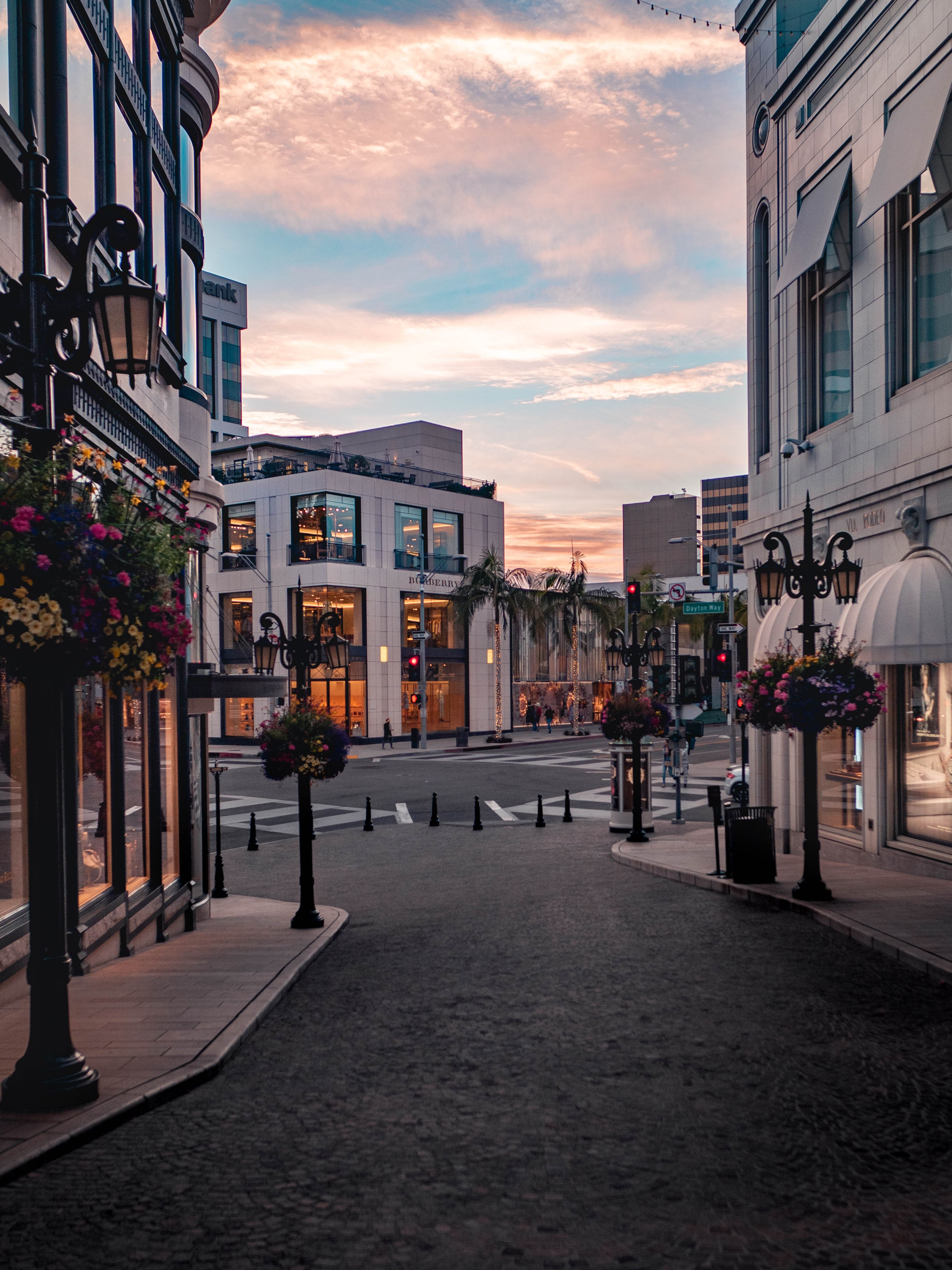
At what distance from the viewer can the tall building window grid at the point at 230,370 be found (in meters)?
105

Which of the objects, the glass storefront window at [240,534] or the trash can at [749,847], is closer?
the trash can at [749,847]

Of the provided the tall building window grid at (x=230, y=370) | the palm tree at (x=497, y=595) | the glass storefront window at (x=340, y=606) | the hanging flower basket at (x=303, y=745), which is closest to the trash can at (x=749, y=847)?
the hanging flower basket at (x=303, y=745)

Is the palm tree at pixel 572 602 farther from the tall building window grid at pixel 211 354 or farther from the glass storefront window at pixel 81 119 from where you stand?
the tall building window grid at pixel 211 354

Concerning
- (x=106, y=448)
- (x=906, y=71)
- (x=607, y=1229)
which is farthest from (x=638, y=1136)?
(x=906, y=71)

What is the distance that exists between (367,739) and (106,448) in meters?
41.1

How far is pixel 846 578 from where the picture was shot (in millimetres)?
13820

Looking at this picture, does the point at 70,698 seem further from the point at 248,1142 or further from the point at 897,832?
the point at 897,832

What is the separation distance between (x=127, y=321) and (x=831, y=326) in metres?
15.1

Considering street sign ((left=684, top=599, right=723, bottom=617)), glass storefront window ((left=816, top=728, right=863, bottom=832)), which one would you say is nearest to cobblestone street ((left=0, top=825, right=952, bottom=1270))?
glass storefront window ((left=816, top=728, right=863, bottom=832))

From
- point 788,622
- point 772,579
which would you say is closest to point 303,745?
point 772,579

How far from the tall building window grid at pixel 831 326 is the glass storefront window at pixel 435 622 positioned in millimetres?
35449

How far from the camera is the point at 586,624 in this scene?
210 feet

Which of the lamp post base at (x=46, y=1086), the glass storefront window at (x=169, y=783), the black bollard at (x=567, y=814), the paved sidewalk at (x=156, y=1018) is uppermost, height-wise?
the glass storefront window at (x=169, y=783)

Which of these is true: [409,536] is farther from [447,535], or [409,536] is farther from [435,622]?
[435,622]
